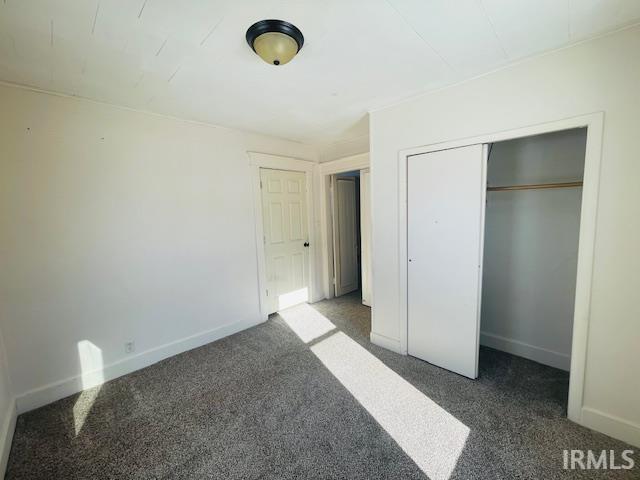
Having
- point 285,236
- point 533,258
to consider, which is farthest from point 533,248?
point 285,236

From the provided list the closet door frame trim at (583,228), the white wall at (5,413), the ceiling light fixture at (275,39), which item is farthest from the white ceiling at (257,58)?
the white wall at (5,413)

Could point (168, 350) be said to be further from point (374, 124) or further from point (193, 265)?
point (374, 124)

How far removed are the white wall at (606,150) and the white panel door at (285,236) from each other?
7.37ft

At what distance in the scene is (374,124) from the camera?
8.36ft

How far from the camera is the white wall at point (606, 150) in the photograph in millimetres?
1491

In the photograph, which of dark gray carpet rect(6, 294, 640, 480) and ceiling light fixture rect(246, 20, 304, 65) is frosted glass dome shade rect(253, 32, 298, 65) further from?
dark gray carpet rect(6, 294, 640, 480)

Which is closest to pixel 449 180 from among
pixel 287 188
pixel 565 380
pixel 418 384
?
pixel 418 384

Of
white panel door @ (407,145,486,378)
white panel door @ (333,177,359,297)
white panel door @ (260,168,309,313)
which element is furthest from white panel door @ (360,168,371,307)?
white panel door @ (407,145,486,378)

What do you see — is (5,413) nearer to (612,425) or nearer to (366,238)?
(366,238)

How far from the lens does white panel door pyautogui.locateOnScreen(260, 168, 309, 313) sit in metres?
3.51

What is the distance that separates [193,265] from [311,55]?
223 cm

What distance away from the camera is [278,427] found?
5.94ft

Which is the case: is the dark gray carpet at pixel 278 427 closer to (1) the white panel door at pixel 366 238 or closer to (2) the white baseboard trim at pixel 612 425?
(2) the white baseboard trim at pixel 612 425

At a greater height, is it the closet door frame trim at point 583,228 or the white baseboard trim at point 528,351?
the closet door frame trim at point 583,228
